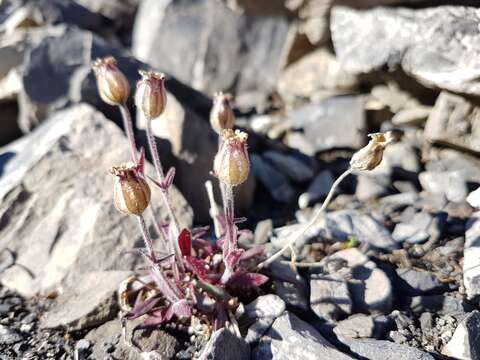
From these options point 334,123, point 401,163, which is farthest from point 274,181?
point 401,163

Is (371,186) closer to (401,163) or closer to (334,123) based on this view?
(401,163)

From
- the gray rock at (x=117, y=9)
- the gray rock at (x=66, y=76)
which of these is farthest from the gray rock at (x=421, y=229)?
the gray rock at (x=117, y=9)

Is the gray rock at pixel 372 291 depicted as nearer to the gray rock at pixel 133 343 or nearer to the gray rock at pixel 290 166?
the gray rock at pixel 133 343

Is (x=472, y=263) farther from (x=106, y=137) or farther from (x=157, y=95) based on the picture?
(x=106, y=137)

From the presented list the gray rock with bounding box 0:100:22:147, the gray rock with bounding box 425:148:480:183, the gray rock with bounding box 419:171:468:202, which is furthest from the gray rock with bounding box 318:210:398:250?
the gray rock with bounding box 0:100:22:147

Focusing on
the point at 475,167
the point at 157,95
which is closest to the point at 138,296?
the point at 157,95

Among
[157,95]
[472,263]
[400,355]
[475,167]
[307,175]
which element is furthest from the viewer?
[307,175]
